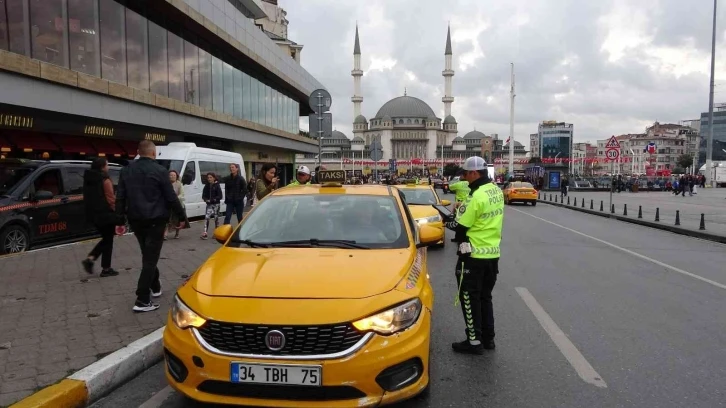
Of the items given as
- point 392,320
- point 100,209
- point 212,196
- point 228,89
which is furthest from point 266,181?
point 228,89

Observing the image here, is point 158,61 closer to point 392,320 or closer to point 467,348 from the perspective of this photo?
point 467,348

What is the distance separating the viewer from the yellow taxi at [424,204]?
10773 mm

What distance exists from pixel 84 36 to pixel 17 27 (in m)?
2.64

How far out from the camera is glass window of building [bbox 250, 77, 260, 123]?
3112cm

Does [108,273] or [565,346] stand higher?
[108,273]

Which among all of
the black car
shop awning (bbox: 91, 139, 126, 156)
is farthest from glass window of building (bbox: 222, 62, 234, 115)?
the black car

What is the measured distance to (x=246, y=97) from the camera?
30.2 meters

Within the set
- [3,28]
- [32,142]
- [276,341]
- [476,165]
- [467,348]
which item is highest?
[3,28]

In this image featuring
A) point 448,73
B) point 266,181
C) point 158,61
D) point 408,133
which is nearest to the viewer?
point 266,181

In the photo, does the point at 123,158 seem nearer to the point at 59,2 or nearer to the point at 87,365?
the point at 59,2

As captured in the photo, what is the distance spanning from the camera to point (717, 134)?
438 ft

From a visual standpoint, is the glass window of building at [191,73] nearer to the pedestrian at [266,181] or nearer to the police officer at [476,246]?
the pedestrian at [266,181]

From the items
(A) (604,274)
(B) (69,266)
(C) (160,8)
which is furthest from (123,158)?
(A) (604,274)

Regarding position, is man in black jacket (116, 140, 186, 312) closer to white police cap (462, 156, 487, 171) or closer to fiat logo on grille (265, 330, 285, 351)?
fiat logo on grille (265, 330, 285, 351)
